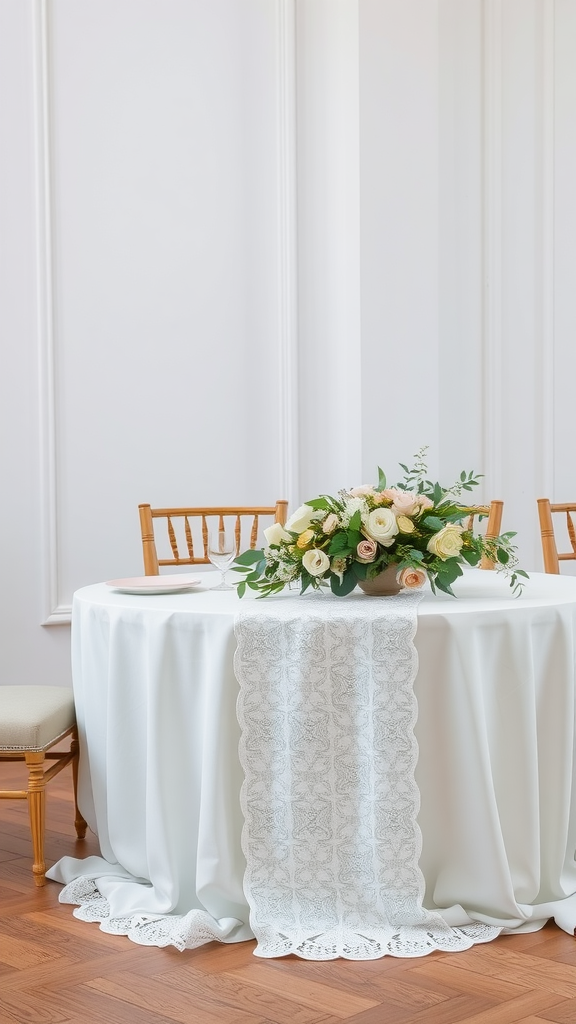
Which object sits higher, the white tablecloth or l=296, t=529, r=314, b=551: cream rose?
l=296, t=529, r=314, b=551: cream rose

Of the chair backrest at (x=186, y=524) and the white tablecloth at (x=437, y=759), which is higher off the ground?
the chair backrest at (x=186, y=524)

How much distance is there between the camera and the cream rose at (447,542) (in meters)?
2.46

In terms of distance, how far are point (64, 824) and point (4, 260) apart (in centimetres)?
204

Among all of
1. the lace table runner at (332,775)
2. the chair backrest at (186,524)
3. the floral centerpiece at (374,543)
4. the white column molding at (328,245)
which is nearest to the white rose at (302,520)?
the floral centerpiece at (374,543)

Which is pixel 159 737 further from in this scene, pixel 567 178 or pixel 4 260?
pixel 567 178

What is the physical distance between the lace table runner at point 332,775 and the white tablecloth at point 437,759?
0.15ft

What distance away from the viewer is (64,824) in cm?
335

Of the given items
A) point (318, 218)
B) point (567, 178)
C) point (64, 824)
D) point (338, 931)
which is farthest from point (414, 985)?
point (567, 178)

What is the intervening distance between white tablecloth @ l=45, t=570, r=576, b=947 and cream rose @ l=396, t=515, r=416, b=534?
18 centimetres

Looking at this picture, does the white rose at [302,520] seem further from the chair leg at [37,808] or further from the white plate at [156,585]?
the chair leg at [37,808]

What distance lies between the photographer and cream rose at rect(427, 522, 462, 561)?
246cm

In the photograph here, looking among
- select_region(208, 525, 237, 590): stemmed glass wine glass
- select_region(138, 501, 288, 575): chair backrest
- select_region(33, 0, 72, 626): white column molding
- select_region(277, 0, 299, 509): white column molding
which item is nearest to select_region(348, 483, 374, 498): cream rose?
select_region(208, 525, 237, 590): stemmed glass wine glass

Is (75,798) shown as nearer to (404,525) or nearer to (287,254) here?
→ (404,525)

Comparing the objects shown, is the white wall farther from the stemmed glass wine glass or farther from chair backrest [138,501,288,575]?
the stemmed glass wine glass
